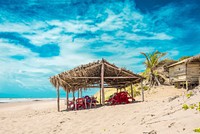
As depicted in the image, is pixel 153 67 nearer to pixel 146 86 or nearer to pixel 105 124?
pixel 146 86

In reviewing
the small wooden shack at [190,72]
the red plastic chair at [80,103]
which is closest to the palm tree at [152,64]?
the small wooden shack at [190,72]

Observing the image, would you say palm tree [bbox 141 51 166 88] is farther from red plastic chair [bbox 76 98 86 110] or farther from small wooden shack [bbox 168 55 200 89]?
red plastic chair [bbox 76 98 86 110]

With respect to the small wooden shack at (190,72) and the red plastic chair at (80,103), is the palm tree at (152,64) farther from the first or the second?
the red plastic chair at (80,103)

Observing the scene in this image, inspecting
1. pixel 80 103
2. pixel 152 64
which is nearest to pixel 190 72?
pixel 152 64

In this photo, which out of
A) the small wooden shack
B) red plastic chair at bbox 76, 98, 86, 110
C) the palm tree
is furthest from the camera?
the palm tree

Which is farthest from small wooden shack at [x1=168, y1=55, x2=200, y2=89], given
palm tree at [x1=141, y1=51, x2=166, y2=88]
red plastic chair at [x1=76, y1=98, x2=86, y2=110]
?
red plastic chair at [x1=76, y1=98, x2=86, y2=110]

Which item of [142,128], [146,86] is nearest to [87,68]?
[142,128]

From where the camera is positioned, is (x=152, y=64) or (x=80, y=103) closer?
(x=80, y=103)

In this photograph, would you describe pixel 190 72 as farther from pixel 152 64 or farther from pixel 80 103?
pixel 80 103

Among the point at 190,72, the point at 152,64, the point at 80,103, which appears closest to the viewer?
the point at 80,103

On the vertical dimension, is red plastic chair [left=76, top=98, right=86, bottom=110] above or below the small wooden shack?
below

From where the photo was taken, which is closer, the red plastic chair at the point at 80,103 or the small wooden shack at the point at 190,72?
the red plastic chair at the point at 80,103

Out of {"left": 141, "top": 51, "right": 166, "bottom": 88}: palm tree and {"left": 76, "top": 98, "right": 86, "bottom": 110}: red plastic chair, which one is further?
{"left": 141, "top": 51, "right": 166, "bottom": 88}: palm tree

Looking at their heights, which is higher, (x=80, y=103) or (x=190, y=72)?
(x=190, y=72)
